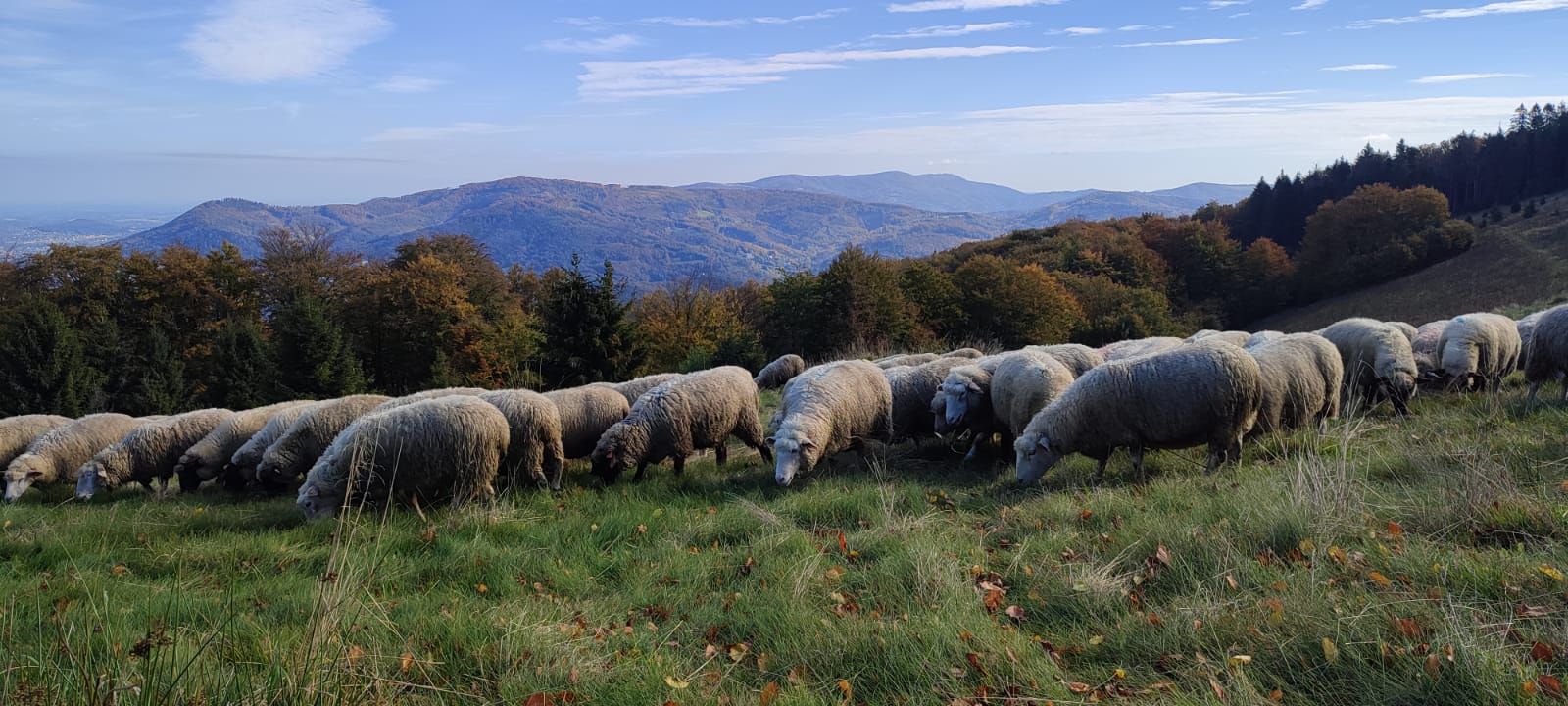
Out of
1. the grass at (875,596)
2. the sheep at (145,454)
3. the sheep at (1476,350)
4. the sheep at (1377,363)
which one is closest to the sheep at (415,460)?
the grass at (875,596)

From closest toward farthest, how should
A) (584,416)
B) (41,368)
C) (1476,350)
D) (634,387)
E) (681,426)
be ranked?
(681,426)
(1476,350)
(584,416)
(634,387)
(41,368)

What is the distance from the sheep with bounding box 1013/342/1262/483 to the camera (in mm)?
8695

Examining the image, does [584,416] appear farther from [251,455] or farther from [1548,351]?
[1548,351]

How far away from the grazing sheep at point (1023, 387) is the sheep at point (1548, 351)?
5.93m

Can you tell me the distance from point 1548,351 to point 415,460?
15.0 metres

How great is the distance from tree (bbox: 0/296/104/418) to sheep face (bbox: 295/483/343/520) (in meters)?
33.6

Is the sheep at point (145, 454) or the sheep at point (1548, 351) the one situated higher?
the sheep at point (1548, 351)

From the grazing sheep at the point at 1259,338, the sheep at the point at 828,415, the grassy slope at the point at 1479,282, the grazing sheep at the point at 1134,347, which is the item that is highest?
the grazing sheep at the point at 1259,338

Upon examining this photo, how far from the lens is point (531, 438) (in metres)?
10.5

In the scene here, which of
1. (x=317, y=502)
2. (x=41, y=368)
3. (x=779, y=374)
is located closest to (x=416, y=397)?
(x=317, y=502)

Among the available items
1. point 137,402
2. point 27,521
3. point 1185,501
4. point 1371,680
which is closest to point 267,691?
point 1371,680

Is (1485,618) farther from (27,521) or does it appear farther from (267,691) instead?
(27,521)

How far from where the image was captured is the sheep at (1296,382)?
9388 mm

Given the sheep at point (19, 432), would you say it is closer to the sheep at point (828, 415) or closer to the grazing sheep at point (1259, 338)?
the sheep at point (828, 415)
